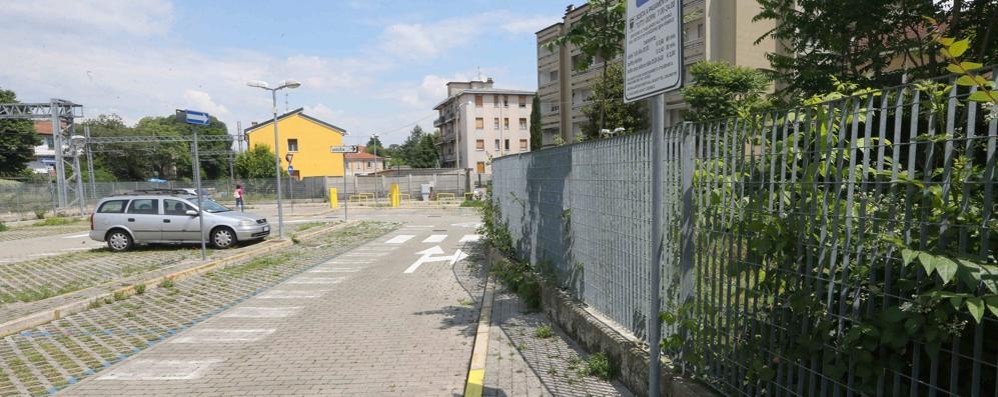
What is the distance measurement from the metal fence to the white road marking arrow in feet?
25.3

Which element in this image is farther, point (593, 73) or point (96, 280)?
point (593, 73)

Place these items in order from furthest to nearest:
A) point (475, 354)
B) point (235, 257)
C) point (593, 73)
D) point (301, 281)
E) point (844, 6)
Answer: point (593, 73) < point (235, 257) < point (301, 281) < point (844, 6) < point (475, 354)

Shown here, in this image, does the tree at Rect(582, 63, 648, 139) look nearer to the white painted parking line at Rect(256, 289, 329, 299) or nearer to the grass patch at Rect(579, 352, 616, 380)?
the white painted parking line at Rect(256, 289, 329, 299)

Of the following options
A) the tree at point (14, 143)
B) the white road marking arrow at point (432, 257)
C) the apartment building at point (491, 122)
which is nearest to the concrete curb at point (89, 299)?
the white road marking arrow at point (432, 257)

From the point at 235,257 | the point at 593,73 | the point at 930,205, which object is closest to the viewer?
the point at 930,205

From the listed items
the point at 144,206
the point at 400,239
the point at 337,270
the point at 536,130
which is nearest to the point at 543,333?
the point at 337,270

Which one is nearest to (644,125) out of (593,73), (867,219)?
(593,73)

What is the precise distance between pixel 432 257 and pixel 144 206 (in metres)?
8.17

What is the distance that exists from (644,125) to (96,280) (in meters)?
28.5

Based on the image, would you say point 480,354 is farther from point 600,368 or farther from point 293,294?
point 293,294

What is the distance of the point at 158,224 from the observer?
14.2 meters

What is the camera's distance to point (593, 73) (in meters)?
41.2

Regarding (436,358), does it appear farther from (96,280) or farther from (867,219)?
(96,280)

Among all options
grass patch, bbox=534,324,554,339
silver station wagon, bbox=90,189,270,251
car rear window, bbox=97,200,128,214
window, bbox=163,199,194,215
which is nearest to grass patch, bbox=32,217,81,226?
car rear window, bbox=97,200,128,214
